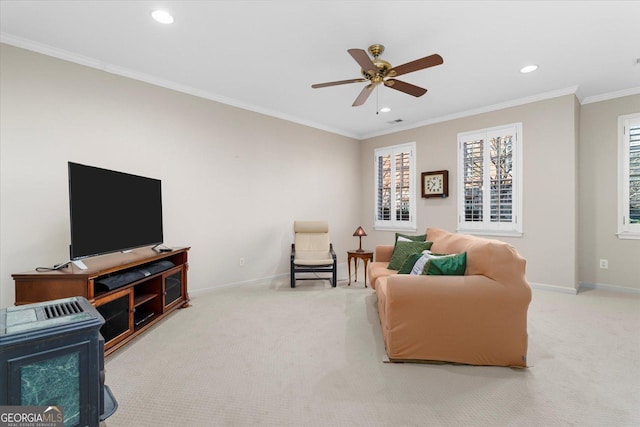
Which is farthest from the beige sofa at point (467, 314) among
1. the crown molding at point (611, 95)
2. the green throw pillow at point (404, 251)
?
the crown molding at point (611, 95)

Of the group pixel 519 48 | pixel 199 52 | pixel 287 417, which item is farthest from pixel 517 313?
pixel 199 52

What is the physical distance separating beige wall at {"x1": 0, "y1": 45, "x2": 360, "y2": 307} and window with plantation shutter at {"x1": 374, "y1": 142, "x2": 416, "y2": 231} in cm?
58

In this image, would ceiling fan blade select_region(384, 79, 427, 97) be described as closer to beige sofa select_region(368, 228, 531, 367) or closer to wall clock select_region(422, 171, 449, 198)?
beige sofa select_region(368, 228, 531, 367)

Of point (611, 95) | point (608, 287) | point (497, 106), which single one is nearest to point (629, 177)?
point (611, 95)

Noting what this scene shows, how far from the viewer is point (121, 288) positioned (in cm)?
251

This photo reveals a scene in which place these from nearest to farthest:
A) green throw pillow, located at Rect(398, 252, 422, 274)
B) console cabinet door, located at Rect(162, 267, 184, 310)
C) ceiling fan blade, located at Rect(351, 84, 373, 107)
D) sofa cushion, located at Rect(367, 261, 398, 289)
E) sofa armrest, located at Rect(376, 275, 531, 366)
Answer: sofa armrest, located at Rect(376, 275, 531, 366) < green throw pillow, located at Rect(398, 252, 422, 274) < ceiling fan blade, located at Rect(351, 84, 373, 107) < console cabinet door, located at Rect(162, 267, 184, 310) < sofa cushion, located at Rect(367, 261, 398, 289)

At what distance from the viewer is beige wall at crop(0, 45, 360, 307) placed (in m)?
2.80

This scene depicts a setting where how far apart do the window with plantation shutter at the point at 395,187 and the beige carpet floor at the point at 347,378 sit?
292 cm

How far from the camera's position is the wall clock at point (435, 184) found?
17.0 feet

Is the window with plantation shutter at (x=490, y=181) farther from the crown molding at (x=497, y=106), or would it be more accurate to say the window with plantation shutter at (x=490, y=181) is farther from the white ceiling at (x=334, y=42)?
the white ceiling at (x=334, y=42)

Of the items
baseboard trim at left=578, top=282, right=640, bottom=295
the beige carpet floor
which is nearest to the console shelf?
the beige carpet floor

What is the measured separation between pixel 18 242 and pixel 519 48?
5.12 m

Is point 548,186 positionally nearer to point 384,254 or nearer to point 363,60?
point 384,254

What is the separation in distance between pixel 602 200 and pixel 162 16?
5.68 m
